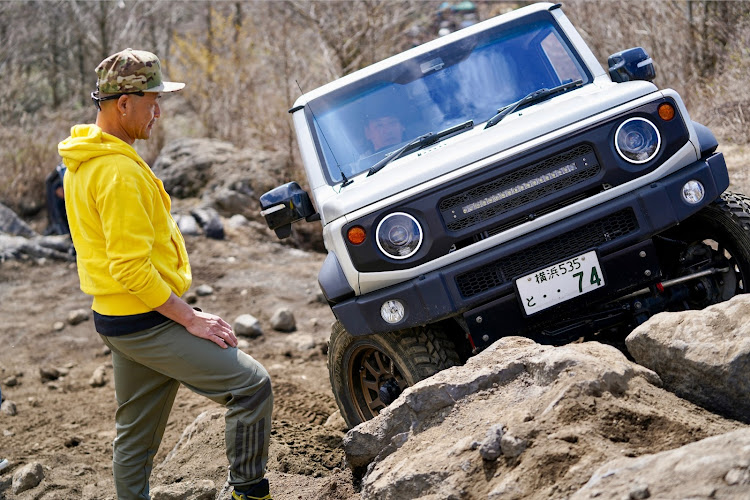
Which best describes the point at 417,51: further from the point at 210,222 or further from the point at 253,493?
the point at 210,222

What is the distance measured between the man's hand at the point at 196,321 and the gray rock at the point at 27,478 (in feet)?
6.49

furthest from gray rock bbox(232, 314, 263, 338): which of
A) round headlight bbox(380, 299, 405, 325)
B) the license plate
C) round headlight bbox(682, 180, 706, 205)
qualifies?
round headlight bbox(682, 180, 706, 205)

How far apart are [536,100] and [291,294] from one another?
5202 millimetres

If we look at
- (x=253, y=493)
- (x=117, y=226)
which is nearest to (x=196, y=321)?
(x=117, y=226)

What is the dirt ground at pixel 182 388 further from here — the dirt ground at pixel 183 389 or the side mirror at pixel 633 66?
the side mirror at pixel 633 66

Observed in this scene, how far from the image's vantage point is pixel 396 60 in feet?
18.8

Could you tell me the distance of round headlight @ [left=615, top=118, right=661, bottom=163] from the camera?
4684mm

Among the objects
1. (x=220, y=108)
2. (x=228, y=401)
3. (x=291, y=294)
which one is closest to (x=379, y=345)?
(x=228, y=401)

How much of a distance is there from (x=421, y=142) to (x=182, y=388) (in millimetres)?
3627

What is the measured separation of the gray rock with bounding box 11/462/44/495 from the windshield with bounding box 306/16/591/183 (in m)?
2.31

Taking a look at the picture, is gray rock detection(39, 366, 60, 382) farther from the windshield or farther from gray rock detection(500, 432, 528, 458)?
gray rock detection(500, 432, 528, 458)

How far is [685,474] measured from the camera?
2.59m

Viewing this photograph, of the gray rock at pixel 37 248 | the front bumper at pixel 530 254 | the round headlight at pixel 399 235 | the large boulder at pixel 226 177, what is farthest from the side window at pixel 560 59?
the gray rock at pixel 37 248

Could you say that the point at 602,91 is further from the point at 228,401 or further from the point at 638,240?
the point at 228,401
